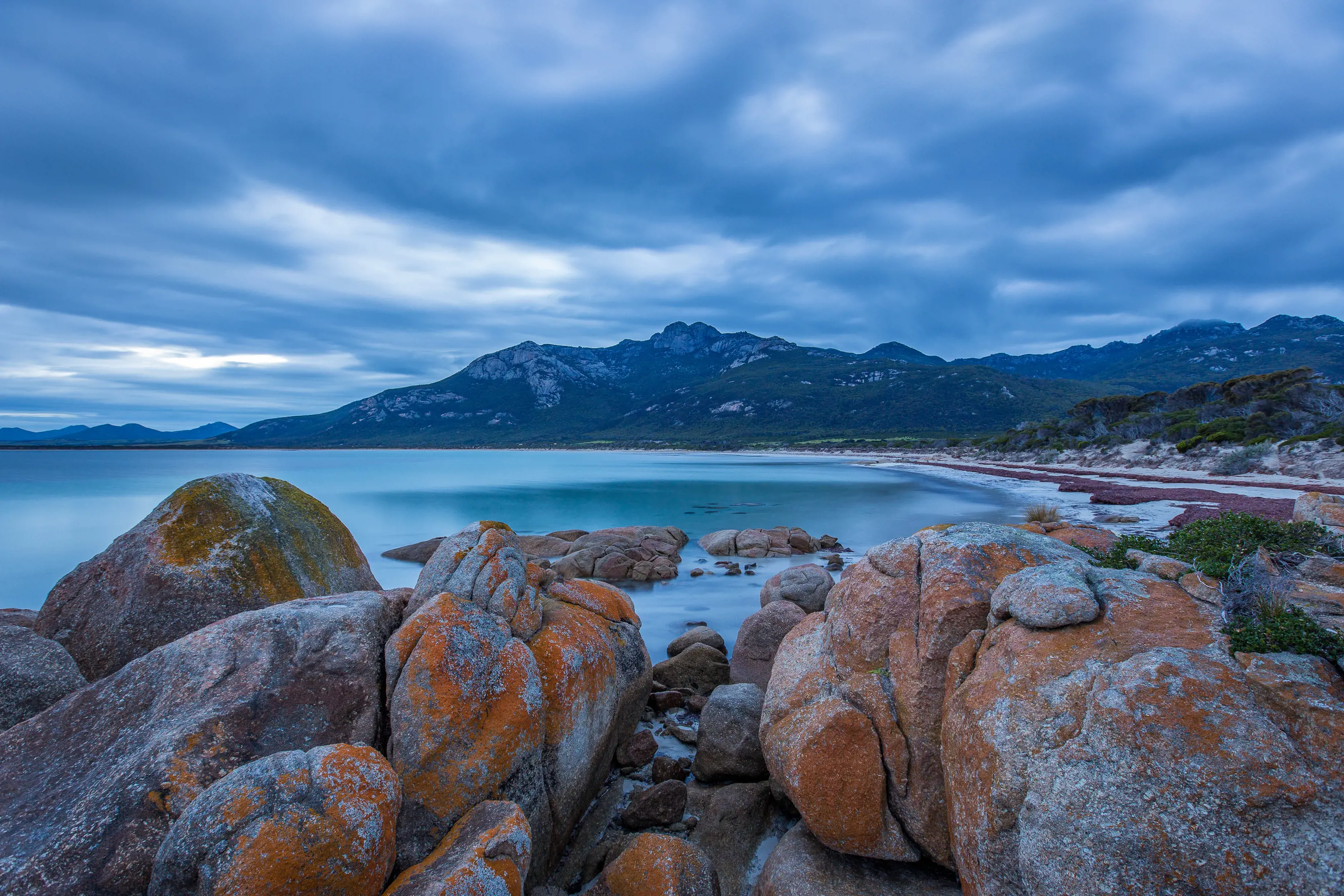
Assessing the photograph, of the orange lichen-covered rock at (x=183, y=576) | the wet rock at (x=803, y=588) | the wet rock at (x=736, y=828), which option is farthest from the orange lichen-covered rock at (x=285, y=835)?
the wet rock at (x=803, y=588)

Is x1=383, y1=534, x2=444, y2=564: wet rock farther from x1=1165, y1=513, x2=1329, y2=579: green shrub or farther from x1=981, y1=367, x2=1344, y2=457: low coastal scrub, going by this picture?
x1=981, y1=367, x2=1344, y2=457: low coastal scrub

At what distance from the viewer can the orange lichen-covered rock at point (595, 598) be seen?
8.20 m

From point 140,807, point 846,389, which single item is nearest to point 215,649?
point 140,807

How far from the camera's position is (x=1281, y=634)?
4043 mm

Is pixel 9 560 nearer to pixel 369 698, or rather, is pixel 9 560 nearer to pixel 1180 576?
pixel 369 698

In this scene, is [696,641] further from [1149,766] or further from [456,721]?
[1149,766]

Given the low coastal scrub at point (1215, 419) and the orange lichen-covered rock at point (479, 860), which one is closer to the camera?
the orange lichen-covered rock at point (479, 860)

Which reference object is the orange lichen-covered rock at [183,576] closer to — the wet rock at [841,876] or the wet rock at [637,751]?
the wet rock at [637,751]

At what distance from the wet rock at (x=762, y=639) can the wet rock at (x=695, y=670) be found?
11.8 inches

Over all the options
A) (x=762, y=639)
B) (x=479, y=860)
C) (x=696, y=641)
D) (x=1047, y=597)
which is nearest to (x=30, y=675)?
(x=479, y=860)

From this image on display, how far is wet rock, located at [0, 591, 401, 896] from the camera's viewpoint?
4.43 metres

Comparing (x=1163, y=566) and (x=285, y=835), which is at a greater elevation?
(x=1163, y=566)

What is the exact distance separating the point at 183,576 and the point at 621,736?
586 cm

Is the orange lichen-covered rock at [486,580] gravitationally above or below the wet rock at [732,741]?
above
